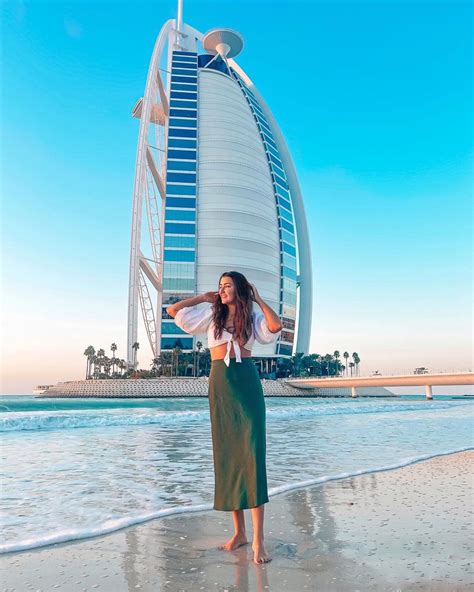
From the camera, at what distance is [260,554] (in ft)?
10.4

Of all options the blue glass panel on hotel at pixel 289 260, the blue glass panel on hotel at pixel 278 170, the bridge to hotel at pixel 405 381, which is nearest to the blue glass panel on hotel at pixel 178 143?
the blue glass panel on hotel at pixel 278 170

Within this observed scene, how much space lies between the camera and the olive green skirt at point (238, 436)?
344 cm

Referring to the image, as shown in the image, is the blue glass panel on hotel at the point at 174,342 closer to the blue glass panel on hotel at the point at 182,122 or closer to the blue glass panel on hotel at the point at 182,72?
the blue glass panel on hotel at the point at 182,122

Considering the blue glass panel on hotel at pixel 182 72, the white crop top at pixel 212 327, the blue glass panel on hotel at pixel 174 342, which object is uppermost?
the blue glass panel on hotel at pixel 182 72

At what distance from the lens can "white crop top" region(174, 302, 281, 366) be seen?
3.59 m

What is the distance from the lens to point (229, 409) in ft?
11.5

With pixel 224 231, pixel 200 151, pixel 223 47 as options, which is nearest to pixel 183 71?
pixel 223 47

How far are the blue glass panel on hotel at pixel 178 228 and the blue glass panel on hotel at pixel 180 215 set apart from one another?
1.03 m

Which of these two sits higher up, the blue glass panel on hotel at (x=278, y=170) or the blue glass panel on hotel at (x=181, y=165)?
the blue glass panel on hotel at (x=278, y=170)

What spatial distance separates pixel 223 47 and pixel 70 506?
109m

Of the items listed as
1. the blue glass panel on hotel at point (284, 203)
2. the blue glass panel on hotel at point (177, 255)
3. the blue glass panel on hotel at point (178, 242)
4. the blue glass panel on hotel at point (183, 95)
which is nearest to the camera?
the blue glass panel on hotel at point (177, 255)

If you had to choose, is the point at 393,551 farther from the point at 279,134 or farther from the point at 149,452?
the point at 279,134

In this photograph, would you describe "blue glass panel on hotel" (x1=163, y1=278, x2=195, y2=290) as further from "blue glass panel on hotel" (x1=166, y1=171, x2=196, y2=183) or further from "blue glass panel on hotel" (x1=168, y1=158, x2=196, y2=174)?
"blue glass panel on hotel" (x1=168, y1=158, x2=196, y2=174)

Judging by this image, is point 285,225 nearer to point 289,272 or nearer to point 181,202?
point 289,272
